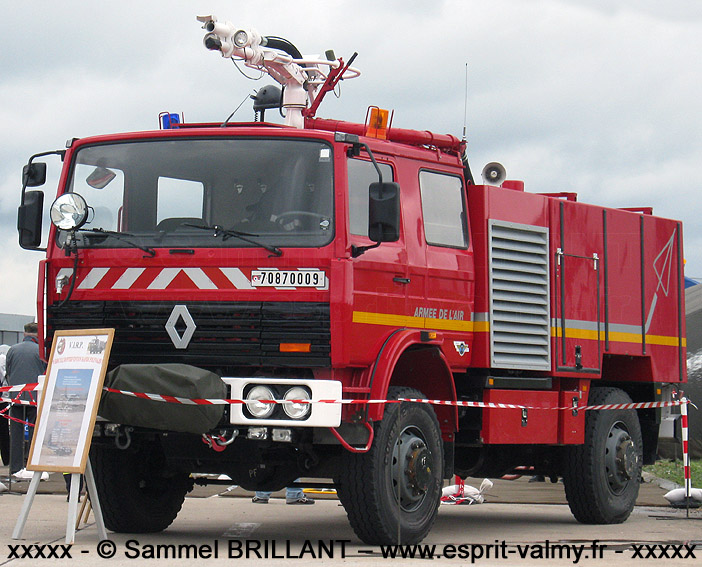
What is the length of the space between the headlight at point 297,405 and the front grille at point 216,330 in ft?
0.60

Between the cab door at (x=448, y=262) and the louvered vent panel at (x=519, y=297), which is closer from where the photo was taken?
the cab door at (x=448, y=262)

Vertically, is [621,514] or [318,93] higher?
[318,93]

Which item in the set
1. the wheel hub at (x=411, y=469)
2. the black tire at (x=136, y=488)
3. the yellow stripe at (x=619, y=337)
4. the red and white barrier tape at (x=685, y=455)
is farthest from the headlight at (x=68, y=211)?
the red and white barrier tape at (x=685, y=455)

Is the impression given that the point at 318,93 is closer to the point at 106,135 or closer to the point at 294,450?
the point at 106,135

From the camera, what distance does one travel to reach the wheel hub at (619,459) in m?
12.5

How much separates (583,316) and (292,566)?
4774mm

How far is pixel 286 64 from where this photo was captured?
11.2 meters

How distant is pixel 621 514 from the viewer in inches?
493

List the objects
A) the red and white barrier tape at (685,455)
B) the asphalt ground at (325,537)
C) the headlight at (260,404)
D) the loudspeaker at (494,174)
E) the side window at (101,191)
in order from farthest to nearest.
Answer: the red and white barrier tape at (685,455), the loudspeaker at (494,174), the side window at (101,191), the headlight at (260,404), the asphalt ground at (325,537)

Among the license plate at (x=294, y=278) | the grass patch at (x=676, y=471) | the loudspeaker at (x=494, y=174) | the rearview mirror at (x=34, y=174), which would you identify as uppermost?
→ the loudspeaker at (x=494, y=174)

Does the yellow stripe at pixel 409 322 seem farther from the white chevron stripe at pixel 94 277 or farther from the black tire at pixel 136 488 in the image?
the black tire at pixel 136 488

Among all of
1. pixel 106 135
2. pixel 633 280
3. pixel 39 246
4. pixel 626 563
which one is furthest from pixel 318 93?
pixel 626 563

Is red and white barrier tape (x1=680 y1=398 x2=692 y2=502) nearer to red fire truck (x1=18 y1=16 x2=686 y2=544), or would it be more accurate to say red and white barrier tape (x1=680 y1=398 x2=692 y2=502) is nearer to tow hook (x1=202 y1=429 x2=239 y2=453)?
red fire truck (x1=18 y1=16 x2=686 y2=544)

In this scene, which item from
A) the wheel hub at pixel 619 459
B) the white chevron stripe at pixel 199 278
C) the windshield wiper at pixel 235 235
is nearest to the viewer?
the windshield wiper at pixel 235 235
